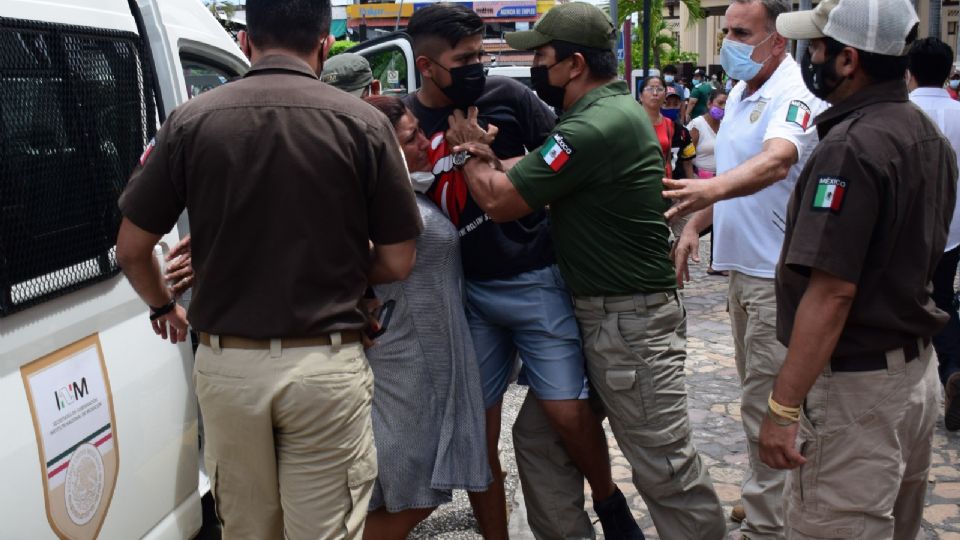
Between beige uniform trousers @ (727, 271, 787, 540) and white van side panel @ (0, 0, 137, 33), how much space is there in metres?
2.38

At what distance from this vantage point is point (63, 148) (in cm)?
266

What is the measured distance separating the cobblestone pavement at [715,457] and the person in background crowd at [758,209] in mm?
410

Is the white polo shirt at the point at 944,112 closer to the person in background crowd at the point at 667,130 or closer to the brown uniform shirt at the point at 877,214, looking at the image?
the brown uniform shirt at the point at 877,214

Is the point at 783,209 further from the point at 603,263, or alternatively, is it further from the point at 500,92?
the point at 500,92

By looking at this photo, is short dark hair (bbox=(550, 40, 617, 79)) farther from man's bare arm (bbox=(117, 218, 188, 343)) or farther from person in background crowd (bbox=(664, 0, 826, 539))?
man's bare arm (bbox=(117, 218, 188, 343))

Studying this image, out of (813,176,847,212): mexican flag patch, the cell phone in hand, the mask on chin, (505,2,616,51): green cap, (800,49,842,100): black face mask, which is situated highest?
(505,2,616,51): green cap

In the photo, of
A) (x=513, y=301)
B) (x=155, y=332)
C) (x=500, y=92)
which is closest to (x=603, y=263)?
(x=513, y=301)

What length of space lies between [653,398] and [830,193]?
116 cm

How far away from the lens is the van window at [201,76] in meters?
3.93

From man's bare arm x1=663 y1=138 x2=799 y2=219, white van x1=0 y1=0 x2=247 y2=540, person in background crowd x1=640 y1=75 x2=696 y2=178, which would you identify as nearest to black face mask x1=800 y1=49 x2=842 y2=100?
man's bare arm x1=663 y1=138 x2=799 y2=219

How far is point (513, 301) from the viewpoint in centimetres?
354

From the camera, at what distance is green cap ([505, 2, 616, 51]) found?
132 inches

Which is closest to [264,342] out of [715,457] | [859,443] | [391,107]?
[391,107]

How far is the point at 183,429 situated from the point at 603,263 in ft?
4.76
